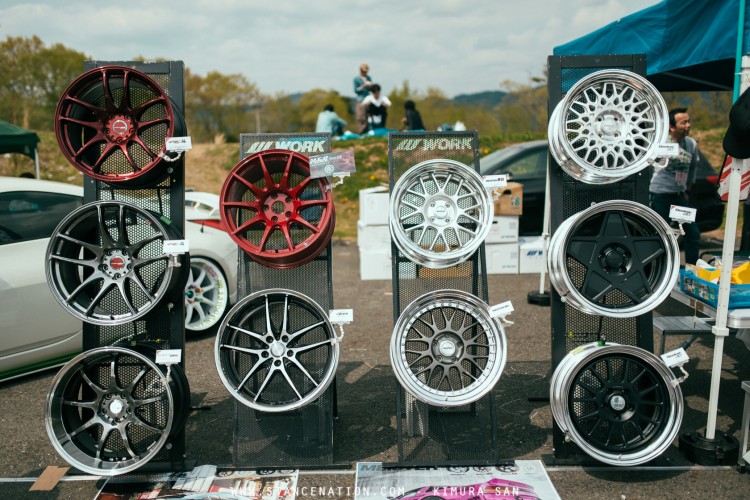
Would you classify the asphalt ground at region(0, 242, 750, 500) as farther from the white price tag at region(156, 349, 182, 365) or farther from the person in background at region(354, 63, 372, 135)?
the person in background at region(354, 63, 372, 135)

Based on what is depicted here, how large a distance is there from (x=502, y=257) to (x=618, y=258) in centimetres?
476

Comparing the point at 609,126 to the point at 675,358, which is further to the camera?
the point at 609,126

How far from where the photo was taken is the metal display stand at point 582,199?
3.60 m

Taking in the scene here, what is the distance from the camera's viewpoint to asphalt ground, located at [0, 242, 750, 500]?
3.32 metres

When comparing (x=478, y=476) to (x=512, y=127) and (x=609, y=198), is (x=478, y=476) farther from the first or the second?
(x=512, y=127)

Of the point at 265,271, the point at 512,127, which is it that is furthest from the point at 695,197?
the point at 512,127

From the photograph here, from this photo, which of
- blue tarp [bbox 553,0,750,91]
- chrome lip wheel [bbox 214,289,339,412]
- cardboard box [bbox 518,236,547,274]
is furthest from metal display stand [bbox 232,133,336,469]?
cardboard box [bbox 518,236,547,274]

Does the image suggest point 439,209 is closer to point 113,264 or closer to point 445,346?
point 445,346

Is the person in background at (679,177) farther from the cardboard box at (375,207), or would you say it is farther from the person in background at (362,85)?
the person in background at (362,85)

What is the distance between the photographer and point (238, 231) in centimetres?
346

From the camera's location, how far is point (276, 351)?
3.49 m

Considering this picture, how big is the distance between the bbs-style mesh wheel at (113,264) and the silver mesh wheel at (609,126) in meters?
2.32

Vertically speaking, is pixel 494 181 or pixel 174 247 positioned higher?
pixel 494 181

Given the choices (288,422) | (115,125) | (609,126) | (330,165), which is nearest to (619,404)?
(609,126)
